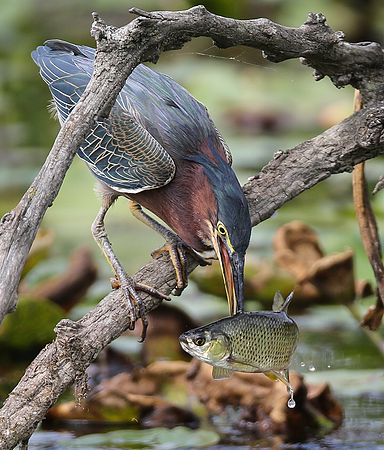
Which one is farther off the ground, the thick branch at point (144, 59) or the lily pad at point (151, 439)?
the thick branch at point (144, 59)

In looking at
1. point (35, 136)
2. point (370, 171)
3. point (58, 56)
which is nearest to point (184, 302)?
point (58, 56)

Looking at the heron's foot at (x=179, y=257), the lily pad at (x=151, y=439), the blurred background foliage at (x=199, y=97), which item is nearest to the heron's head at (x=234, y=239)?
the heron's foot at (x=179, y=257)

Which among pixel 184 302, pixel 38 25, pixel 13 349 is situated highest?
pixel 13 349

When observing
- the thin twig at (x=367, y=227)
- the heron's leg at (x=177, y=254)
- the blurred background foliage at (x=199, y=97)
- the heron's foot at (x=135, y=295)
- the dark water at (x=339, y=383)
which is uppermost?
the heron's foot at (x=135, y=295)

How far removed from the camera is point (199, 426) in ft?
12.6

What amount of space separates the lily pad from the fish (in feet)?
2.14

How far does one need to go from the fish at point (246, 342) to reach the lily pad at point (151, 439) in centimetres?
65

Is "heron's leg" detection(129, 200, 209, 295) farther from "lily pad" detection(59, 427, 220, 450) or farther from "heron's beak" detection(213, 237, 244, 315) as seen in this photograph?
"lily pad" detection(59, 427, 220, 450)

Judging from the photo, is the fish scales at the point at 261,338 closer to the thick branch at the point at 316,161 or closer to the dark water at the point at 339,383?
the thick branch at the point at 316,161

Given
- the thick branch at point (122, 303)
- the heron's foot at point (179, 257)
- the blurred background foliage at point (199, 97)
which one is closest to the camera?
the thick branch at point (122, 303)

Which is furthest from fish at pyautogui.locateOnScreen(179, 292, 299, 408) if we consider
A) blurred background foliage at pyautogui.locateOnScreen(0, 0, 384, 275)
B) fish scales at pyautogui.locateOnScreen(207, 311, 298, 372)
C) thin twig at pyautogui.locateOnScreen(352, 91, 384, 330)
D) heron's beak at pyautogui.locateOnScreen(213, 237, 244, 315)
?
blurred background foliage at pyautogui.locateOnScreen(0, 0, 384, 275)

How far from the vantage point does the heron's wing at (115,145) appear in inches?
141

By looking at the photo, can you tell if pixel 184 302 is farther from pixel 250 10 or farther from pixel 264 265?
pixel 250 10

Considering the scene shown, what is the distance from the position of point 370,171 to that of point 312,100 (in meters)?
1.93
